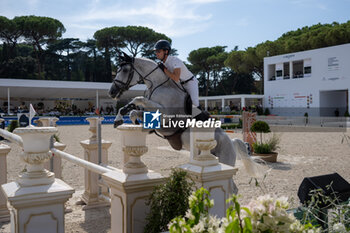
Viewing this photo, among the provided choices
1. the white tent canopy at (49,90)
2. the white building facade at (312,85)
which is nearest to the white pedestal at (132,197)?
the white tent canopy at (49,90)

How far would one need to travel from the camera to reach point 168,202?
1.37m

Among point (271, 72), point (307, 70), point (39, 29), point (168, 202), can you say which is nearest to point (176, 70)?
point (168, 202)

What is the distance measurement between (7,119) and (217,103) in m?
23.5

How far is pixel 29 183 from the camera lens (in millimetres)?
1382

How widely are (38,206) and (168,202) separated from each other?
0.62m

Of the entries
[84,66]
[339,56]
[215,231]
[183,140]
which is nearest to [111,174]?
[215,231]

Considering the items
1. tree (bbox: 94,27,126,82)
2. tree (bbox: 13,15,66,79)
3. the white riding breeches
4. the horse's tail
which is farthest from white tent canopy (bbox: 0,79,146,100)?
the horse's tail

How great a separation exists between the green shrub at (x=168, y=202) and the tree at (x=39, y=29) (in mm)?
38910

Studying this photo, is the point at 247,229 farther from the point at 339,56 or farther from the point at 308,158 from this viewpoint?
the point at 339,56

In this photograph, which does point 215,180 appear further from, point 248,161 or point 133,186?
point 248,161

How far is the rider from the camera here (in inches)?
127

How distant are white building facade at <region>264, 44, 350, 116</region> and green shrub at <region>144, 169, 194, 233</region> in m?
24.8

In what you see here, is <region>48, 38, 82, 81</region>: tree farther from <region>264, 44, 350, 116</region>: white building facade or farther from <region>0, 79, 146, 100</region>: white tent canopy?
<region>264, 44, 350, 116</region>: white building facade

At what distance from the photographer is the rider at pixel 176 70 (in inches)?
127
